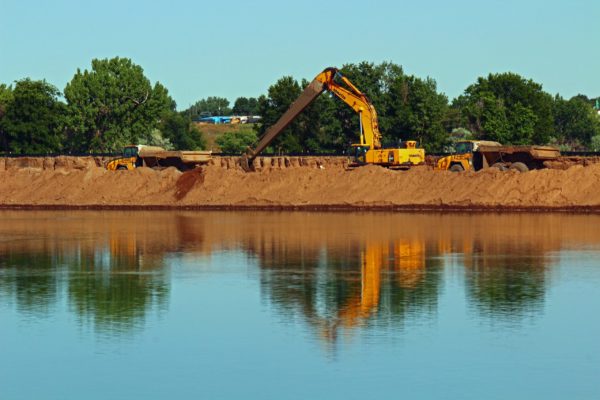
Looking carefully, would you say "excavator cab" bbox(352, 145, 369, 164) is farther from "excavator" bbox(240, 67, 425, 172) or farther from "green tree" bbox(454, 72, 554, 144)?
"green tree" bbox(454, 72, 554, 144)

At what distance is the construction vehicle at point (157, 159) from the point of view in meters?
92.0

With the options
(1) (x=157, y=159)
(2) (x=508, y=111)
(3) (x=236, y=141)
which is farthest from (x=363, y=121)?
(3) (x=236, y=141)

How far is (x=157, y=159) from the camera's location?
93.1 metres

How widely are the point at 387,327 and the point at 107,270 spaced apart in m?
14.4

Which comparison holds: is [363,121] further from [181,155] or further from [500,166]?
[181,155]

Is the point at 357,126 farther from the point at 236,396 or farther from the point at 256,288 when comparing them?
the point at 236,396

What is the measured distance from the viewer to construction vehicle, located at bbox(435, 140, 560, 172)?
79.0 meters

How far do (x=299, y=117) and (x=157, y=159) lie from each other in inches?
1424

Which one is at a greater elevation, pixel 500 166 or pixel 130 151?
pixel 130 151

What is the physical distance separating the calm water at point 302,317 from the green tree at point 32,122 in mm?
85407

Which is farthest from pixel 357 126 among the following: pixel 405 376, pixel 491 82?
pixel 405 376

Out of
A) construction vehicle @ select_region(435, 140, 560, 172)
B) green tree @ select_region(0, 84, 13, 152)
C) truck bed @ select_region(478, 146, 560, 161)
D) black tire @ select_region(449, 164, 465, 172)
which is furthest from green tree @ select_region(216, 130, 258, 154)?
truck bed @ select_region(478, 146, 560, 161)

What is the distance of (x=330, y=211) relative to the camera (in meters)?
72.8

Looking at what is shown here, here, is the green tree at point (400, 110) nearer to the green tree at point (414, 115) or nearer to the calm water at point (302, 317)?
the green tree at point (414, 115)
